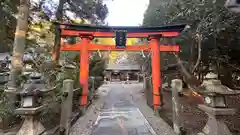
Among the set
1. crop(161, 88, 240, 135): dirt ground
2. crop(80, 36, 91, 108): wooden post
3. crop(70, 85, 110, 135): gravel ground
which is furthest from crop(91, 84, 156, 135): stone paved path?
crop(80, 36, 91, 108): wooden post

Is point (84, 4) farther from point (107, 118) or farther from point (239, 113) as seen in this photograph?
point (239, 113)

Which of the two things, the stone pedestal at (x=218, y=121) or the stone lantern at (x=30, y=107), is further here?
the stone lantern at (x=30, y=107)

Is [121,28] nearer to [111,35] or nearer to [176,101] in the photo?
[111,35]

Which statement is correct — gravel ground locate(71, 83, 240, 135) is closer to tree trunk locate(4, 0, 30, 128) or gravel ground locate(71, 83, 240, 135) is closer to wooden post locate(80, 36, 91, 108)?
wooden post locate(80, 36, 91, 108)

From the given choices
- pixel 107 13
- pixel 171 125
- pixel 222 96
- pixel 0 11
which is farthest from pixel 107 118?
pixel 107 13

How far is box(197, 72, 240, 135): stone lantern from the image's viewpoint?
11.0 ft

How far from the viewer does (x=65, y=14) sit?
11633mm

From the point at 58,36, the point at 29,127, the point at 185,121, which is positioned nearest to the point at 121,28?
the point at 58,36

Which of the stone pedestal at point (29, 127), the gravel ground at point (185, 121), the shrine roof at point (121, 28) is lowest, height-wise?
the gravel ground at point (185, 121)

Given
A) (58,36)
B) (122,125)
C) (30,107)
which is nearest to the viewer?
(30,107)

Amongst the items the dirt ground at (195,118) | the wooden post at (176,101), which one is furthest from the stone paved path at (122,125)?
the dirt ground at (195,118)

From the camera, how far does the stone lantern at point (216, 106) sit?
3357 mm

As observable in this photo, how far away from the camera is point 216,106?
11.4 feet

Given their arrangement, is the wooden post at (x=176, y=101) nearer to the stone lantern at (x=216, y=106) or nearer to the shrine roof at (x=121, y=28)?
the stone lantern at (x=216, y=106)
